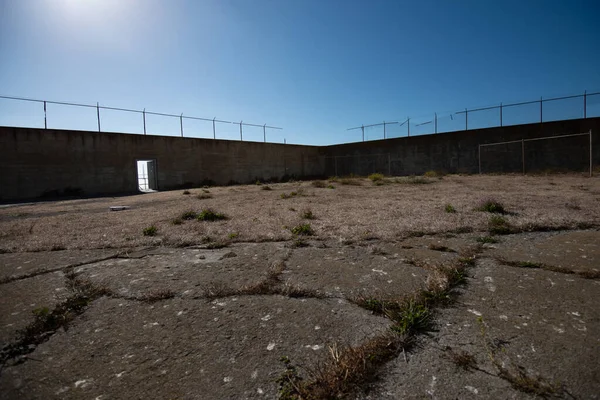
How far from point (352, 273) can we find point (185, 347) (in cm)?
110

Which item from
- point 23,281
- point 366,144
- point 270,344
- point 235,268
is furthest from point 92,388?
point 366,144

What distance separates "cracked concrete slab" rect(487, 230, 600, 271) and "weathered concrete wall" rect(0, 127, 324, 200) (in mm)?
17131

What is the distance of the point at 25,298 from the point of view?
1599 mm

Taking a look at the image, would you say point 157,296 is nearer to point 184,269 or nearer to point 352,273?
point 184,269

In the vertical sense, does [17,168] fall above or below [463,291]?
above

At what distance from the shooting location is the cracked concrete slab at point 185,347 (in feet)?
3.09

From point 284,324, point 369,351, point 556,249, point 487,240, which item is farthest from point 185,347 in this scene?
point 556,249

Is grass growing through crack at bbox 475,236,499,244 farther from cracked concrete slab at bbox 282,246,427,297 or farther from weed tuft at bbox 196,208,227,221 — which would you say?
weed tuft at bbox 196,208,227,221

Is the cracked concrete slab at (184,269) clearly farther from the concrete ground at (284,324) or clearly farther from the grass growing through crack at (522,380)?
the grass growing through crack at (522,380)

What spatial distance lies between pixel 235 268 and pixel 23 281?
1.38 metres

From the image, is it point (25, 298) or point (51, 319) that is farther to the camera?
point (25, 298)

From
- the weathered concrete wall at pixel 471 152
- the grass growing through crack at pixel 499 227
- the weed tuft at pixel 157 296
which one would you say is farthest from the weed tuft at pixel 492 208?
the weathered concrete wall at pixel 471 152

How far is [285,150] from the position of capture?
22906mm

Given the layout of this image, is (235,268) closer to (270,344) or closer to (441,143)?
(270,344)
